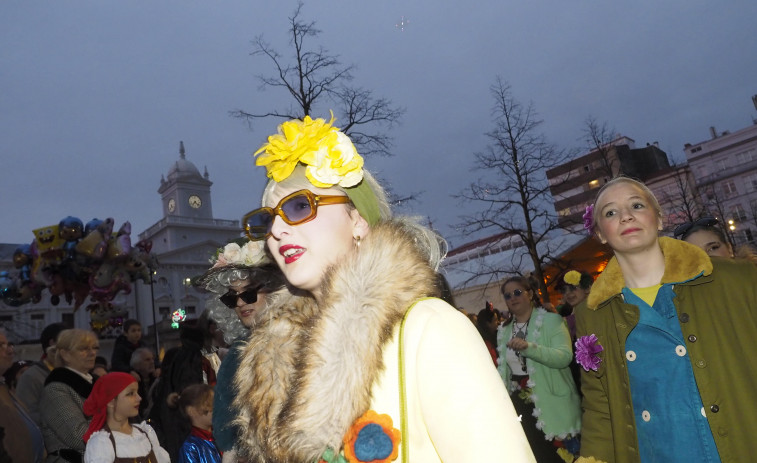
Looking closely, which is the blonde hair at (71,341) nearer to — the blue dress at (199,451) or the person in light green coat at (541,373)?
the blue dress at (199,451)

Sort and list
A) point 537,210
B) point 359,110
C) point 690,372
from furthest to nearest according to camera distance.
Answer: point 537,210
point 359,110
point 690,372

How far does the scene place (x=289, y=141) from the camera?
1925 mm

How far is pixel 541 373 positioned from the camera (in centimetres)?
500

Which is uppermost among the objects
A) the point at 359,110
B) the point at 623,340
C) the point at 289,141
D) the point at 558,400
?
the point at 359,110

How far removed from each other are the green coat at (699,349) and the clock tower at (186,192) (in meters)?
63.7

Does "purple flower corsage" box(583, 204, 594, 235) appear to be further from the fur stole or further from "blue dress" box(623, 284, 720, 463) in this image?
the fur stole

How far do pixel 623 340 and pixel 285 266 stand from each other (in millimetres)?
1931

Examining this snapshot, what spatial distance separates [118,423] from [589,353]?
3856 mm

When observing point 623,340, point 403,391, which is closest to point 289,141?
point 403,391

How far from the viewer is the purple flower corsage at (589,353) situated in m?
2.83

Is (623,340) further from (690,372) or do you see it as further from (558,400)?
(558,400)

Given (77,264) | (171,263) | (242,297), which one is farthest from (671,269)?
(171,263)

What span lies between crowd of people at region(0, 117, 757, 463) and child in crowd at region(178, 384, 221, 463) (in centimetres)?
2

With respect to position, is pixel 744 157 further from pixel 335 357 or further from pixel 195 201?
pixel 335 357
